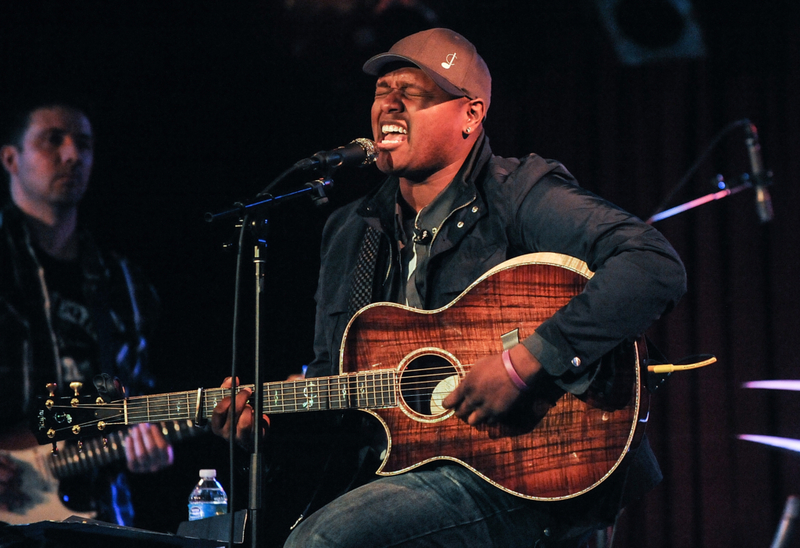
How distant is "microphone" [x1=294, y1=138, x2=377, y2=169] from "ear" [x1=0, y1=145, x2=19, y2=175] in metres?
3.26

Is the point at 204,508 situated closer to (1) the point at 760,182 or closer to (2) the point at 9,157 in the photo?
(2) the point at 9,157

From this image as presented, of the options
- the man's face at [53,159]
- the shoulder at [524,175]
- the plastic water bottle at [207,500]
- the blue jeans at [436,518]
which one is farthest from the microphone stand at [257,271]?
the man's face at [53,159]

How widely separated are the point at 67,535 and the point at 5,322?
2790mm

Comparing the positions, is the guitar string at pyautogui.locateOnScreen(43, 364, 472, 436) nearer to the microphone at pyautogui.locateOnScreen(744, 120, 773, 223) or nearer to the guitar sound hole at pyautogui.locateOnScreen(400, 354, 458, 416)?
the guitar sound hole at pyautogui.locateOnScreen(400, 354, 458, 416)

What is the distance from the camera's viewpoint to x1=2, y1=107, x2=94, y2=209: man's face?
503cm

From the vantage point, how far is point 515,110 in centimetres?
527

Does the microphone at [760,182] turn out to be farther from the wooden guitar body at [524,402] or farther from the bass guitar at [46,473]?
the bass guitar at [46,473]

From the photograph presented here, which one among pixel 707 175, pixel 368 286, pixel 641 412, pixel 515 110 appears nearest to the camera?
pixel 641 412

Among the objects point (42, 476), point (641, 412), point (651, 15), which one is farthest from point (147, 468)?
point (651, 15)

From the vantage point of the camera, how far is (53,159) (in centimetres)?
510

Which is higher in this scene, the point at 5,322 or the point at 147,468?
the point at 5,322

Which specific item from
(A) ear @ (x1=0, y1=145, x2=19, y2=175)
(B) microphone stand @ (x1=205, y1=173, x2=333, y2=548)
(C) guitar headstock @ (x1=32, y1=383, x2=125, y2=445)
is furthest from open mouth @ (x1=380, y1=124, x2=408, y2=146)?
(A) ear @ (x1=0, y1=145, x2=19, y2=175)

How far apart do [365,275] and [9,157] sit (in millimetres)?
3117

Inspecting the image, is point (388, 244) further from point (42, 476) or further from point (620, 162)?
point (42, 476)
